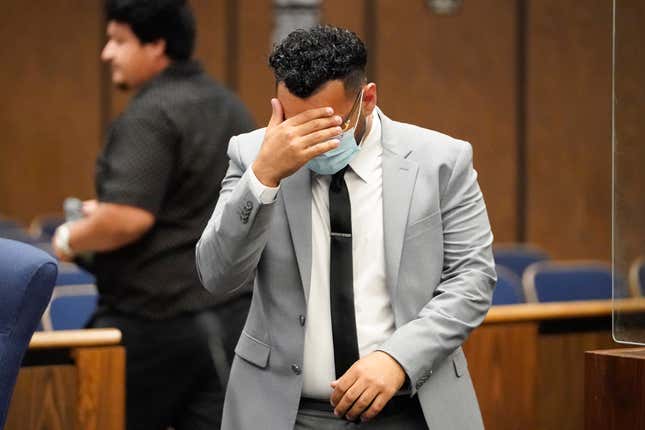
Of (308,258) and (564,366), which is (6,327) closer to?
(308,258)

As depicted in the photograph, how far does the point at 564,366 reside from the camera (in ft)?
13.0

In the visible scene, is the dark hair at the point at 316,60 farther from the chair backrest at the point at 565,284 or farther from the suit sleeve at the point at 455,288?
the chair backrest at the point at 565,284

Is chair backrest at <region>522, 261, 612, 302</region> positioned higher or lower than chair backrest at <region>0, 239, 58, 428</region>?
lower

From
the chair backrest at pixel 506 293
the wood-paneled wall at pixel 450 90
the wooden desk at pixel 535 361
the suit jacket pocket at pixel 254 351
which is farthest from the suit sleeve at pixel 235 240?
the wood-paneled wall at pixel 450 90

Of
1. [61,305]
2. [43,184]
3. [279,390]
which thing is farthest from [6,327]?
[43,184]

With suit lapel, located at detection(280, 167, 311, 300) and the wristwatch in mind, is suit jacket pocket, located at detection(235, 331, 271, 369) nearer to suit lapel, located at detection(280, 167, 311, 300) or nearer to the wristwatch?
suit lapel, located at detection(280, 167, 311, 300)

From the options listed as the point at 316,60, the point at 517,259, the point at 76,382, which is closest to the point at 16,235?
the point at 517,259

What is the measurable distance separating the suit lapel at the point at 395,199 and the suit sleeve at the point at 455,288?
8 centimetres

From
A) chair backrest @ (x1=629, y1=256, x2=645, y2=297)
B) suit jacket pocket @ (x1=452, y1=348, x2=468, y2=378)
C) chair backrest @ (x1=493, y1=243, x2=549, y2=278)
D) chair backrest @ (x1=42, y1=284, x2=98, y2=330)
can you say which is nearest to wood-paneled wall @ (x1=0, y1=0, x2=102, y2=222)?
chair backrest @ (x1=493, y1=243, x2=549, y2=278)

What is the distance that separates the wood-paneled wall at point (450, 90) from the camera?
29.7ft

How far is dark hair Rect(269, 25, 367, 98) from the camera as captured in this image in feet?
6.87

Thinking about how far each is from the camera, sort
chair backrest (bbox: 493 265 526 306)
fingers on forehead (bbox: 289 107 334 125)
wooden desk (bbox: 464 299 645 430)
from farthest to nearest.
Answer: chair backrest (bbox: 493 265 526 306), wooden desk (bbox: 464 299 645 430), fingers on forehead (bbox: 289 107 334 125)

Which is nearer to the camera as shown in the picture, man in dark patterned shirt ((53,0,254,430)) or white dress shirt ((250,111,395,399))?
white dress shirt ((250,111,395,399))

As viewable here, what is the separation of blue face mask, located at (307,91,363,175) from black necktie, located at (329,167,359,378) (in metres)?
0.07
